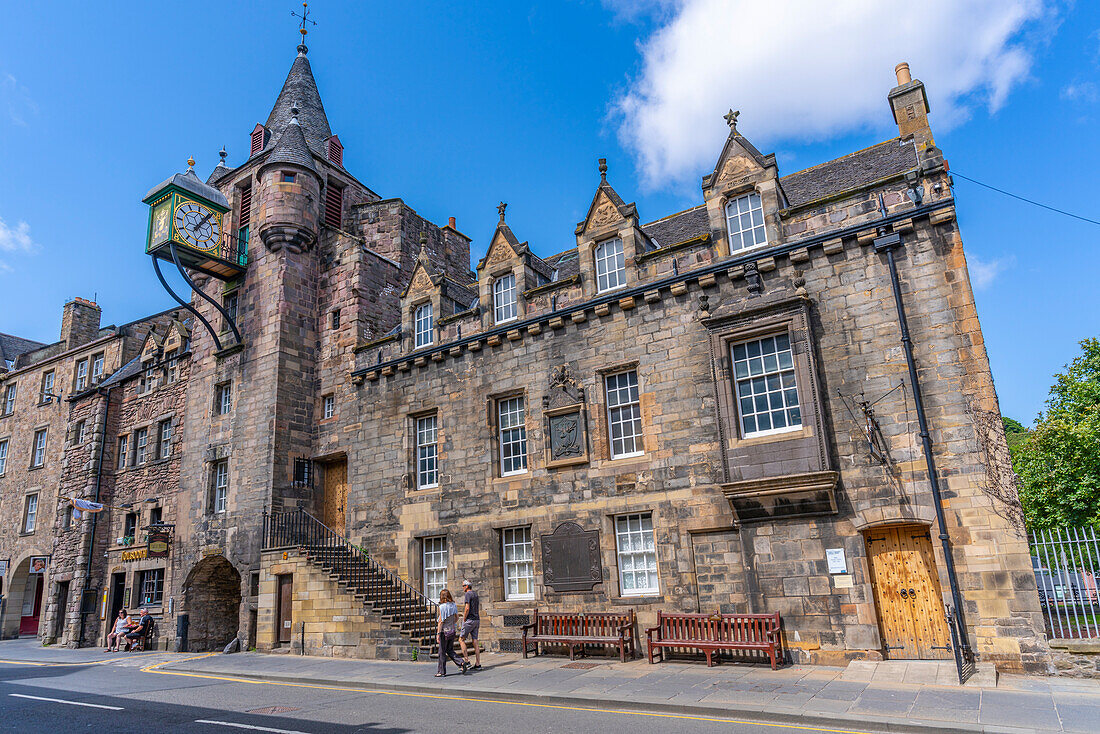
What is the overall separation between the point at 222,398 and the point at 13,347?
26.9 m

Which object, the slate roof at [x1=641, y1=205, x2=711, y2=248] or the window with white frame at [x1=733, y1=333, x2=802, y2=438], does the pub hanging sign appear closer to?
the slate roof at [x1=641, y1=205, x2=711, y2=248]

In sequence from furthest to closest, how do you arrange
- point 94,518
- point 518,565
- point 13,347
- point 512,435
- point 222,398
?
1. point 13,347
2. point 94,518
3. point 222,398
4. point 512,435
5. point 518,565

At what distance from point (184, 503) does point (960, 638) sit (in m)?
22.9

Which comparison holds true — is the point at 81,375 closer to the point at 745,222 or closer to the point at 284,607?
the point at 284,607

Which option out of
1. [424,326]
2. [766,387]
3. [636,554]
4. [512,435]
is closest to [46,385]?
[424,326]

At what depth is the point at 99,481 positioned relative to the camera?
2761cm

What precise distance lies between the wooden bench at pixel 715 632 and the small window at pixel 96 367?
29.8m

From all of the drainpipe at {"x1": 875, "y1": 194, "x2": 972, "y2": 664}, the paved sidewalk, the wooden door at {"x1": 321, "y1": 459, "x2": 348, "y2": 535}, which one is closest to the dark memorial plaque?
the paved sidewalk

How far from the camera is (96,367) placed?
32125 mm

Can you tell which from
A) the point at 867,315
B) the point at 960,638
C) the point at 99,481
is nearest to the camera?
the point at 960,638

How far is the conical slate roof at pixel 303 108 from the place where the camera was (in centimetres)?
2642

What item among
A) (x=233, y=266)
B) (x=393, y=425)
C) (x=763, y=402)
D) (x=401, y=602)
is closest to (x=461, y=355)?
(x=393, y=425)

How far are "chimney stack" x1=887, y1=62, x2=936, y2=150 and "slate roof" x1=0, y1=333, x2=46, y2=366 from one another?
44.3m

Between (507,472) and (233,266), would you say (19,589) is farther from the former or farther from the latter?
(507,472)
